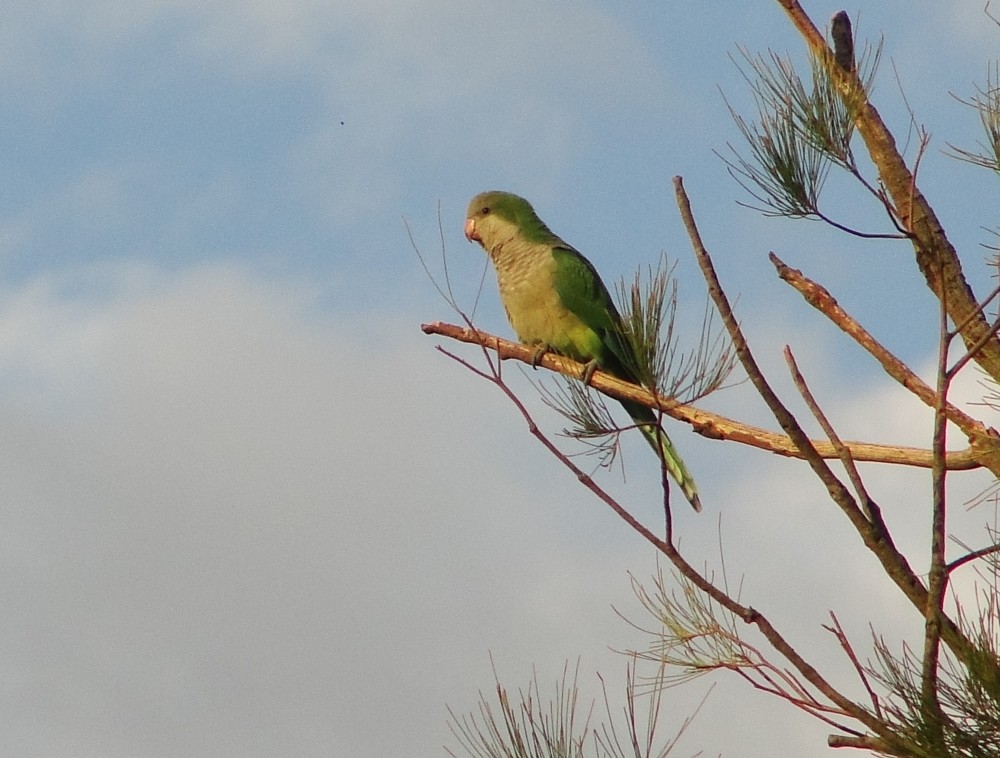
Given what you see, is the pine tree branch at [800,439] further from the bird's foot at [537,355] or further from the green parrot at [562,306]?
the bird's foot at [537,355]

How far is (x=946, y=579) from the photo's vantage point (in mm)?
2533

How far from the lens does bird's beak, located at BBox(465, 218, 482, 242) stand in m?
6.47

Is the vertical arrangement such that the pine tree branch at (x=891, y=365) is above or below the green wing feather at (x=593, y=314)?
below

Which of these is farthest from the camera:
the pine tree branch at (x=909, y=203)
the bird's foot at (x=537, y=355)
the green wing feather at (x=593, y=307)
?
the green wing feather at (x=593, y=307)

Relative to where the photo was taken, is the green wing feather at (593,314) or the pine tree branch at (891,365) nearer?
the pine tree branch at (891,365)

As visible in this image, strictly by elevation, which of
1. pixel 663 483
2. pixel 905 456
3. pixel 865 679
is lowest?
pixel 865 679

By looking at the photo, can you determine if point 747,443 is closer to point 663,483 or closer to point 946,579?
point 663,483

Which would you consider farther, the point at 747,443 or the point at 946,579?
the point at 747,443

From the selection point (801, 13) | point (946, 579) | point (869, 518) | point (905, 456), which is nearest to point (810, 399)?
point (869, 518)

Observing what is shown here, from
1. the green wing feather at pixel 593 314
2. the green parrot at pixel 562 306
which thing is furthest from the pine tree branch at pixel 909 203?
the green wing feather at pixel 593 314

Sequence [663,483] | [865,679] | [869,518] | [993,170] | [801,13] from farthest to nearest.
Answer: [801,13] < [993,170] < [663,483] < [869,518] < [865,679]

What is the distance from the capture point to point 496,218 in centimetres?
637

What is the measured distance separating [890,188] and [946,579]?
1393 mm

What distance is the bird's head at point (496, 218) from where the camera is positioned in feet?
20.6
